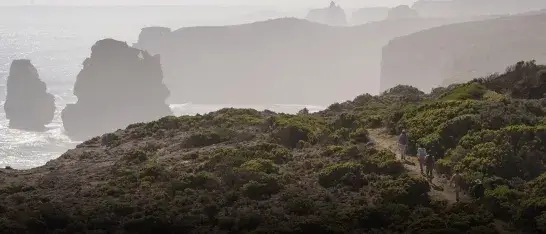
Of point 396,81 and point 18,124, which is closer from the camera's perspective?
point 18,124

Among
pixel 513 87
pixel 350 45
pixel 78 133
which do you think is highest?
pixel 350 45

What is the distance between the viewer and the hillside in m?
15.9

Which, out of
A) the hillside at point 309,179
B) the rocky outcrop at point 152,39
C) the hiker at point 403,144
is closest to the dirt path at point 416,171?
the hillside at point 309,179

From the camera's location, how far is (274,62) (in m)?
176

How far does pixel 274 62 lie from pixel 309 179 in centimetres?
15746

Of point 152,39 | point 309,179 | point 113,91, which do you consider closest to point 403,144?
point 309,179

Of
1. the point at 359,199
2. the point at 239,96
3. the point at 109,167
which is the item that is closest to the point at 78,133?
the point at 239,96

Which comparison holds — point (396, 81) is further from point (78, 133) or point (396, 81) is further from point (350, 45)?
point (78, 133)

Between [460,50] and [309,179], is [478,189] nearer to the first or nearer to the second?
[309,179]

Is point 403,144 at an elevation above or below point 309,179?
above

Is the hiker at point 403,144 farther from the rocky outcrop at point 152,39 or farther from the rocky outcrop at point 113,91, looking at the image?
the rocky outcrop at point 152,39

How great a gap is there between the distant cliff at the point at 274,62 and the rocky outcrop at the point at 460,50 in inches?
1111

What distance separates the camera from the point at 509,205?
51.2ft

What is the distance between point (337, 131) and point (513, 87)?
10333mm
